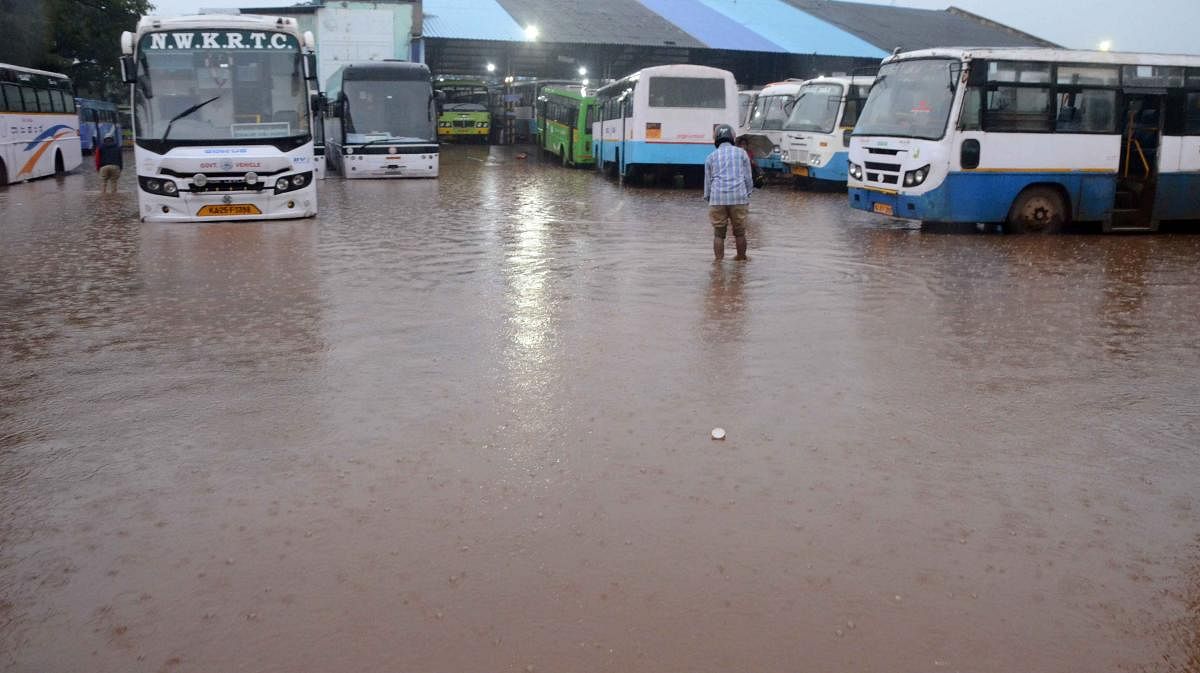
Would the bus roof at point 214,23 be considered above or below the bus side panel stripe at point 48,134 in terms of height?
above

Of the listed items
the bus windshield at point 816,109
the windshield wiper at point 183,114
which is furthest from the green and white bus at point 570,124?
the windshield wiper at point 183,114

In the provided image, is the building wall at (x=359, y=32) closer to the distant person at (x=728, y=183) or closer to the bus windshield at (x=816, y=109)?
the bus windshield at (x=816, y=109)

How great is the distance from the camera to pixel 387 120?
26375 mm

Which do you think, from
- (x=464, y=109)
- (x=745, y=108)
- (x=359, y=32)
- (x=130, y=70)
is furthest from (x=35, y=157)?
(x=464, y=109)

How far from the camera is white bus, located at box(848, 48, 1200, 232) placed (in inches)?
589

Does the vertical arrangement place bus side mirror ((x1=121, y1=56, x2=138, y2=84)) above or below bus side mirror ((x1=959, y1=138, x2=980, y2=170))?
above

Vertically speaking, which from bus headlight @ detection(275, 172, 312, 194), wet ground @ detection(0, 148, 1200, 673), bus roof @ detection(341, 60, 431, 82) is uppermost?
bus roof @ detection(341, 60, 431, 82)

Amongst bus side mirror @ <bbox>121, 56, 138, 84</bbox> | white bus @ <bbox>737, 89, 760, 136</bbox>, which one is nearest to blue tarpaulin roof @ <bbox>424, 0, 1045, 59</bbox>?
white bus @ <bbox>737, 89, 760, 136</bbox>

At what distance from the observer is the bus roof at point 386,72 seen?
1027 inches

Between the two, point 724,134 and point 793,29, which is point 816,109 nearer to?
point 724,134

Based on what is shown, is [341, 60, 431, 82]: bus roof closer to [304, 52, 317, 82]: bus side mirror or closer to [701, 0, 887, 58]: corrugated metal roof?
[304, 52, 317, 82]: bus side mirror

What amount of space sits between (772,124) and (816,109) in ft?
7.13

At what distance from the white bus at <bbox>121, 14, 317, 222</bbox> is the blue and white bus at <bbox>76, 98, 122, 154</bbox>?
2698cm

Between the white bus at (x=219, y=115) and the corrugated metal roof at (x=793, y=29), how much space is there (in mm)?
33160
